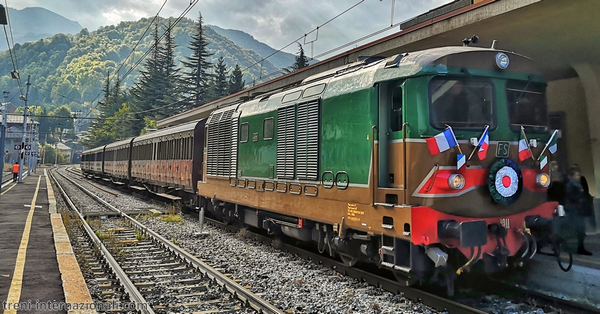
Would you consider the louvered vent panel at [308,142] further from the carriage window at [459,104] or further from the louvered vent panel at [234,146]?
the louvered vent panel at [234,146]

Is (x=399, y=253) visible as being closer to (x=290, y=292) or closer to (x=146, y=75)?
(x=290, y=292)

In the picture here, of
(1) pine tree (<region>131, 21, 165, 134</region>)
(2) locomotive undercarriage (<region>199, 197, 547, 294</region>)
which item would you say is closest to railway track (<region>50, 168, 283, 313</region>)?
(2) locomotive undercarriage (<region>199, 197, 547, 294</region>)

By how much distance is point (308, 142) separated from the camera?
8094 mm

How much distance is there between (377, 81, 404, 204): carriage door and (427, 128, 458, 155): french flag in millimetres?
397

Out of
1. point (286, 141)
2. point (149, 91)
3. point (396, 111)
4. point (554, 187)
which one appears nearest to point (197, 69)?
point (149, 91)

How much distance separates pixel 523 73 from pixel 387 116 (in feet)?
6.72

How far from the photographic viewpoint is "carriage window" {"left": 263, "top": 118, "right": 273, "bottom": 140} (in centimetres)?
956

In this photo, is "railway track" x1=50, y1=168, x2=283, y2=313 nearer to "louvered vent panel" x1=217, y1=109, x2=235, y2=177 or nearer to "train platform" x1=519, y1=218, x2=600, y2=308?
"louvered vent panel" x1=217, y1=109, x2=235, y2=177

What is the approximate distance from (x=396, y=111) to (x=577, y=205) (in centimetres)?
469

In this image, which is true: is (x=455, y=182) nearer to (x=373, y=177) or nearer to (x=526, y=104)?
(x=373, y=177)

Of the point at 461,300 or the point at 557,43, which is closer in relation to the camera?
the point at 461,300

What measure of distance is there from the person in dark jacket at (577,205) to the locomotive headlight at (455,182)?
11.2ft

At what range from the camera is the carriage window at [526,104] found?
6.15 metres

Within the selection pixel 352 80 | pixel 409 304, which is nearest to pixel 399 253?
pixel 409 304
